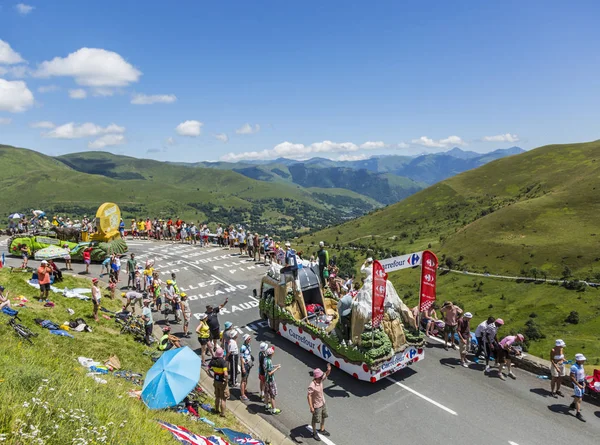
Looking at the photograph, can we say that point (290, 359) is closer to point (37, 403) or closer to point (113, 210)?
point (37, 403)

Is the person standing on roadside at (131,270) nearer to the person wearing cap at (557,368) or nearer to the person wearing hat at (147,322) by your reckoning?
the person wearing hat at (147,322)

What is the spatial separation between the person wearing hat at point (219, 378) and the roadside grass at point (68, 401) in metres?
0.32

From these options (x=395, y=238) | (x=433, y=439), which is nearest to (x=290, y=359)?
(x=433, y=439)

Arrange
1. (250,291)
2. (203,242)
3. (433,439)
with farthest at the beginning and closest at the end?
(203,242) → (250,291) → (433,439)

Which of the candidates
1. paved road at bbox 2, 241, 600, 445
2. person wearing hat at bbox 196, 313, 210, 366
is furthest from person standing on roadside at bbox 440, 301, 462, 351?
person wearing hat at bbox 196, 313, 210, 366

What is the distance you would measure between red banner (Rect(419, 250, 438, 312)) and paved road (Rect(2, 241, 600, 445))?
74.8 inches

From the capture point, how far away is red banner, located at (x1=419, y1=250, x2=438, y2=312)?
1416 cm

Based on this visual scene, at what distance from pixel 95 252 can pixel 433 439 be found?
24688 millimetres

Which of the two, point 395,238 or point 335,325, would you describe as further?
point 395,238

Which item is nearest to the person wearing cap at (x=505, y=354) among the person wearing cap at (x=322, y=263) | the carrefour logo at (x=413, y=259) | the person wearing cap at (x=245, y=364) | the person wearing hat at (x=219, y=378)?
the carrefour logo at (x=413, y=259)

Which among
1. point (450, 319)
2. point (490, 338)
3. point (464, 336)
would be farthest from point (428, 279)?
point (490, 338)

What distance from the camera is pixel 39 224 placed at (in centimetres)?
3462

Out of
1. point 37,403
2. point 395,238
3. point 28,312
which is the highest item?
point 37,403

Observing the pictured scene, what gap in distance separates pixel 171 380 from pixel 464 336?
10254 millimetres
